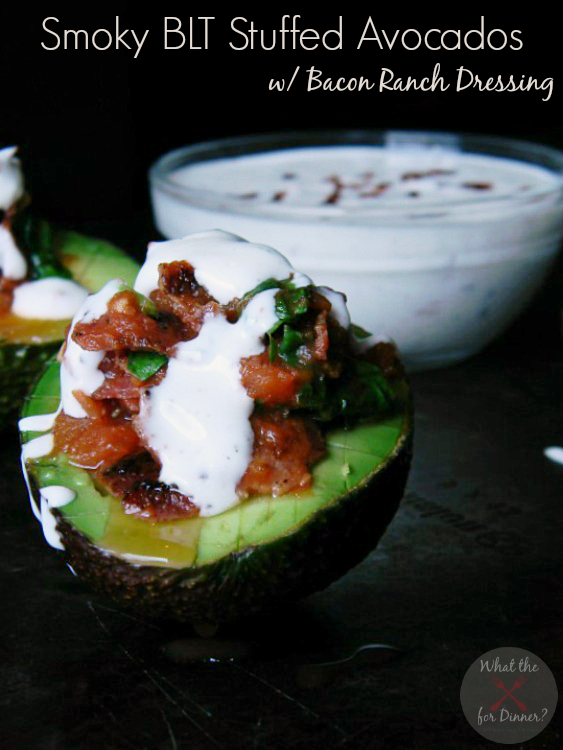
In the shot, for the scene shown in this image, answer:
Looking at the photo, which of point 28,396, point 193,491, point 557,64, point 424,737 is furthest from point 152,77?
point 424,737

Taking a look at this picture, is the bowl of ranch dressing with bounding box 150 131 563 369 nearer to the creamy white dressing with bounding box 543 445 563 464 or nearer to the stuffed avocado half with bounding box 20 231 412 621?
the creamy white dressing with bounding box 543 445 563 464

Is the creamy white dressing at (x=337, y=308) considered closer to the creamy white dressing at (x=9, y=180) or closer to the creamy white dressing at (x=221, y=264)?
the creamy white dressing at (x=221, y=264)

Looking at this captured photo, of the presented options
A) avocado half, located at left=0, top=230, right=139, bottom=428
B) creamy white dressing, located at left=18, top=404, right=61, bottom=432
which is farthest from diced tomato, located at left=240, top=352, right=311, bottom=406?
avocado half, located at left=0, top=230, right=139, bottom=428

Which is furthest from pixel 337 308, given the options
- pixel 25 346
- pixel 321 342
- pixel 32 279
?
pixel 32 279

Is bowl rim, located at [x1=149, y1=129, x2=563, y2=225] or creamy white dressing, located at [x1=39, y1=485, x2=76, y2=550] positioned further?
bowl rim, located at [x1=149, y1=129, x2=563, y2=225]

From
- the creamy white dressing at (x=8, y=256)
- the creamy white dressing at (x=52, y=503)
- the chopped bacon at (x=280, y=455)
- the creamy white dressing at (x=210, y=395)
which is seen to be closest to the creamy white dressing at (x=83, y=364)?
the creamy white dressing at (x=210, y=395)

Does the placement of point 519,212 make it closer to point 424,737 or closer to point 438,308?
point 438,308
